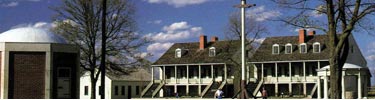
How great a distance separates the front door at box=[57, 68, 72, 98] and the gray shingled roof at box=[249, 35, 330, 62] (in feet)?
129

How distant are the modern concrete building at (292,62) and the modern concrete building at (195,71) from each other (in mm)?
3119

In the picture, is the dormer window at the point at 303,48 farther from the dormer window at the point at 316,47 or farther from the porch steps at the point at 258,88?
the porch steps at the point at 258,88

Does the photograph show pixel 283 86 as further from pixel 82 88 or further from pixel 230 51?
pixel 82 88

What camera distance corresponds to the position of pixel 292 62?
2640 inches

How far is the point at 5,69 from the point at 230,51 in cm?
4098

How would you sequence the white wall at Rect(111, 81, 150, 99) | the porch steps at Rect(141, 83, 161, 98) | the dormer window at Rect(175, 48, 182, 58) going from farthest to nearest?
the dormer window at Rect(175, 48, 182, 58) < the white wall at Rect(111, 81, 150, 99) < the porch steps at Rect(141, 83, 161, 98)

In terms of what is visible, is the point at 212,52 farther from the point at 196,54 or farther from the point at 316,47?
the point at 316,47

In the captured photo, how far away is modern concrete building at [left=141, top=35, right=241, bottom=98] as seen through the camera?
225ft

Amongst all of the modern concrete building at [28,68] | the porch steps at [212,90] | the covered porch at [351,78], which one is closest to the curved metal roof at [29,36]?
the modern concrete building at [28,68]

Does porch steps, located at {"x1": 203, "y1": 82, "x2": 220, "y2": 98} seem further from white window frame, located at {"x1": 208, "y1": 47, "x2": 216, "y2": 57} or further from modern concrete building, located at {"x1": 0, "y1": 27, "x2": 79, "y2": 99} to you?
modern concrete building, located at {"x1": 0, "y1": 27, "x2": 79, "y2": 99}

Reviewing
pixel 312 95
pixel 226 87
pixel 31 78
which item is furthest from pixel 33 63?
pixel 226 87

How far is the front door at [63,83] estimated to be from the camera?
29.0 m

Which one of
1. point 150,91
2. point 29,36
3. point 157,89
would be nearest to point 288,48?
point 157,89

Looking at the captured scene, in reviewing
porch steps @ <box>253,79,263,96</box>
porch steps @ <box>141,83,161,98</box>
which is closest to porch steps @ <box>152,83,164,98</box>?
porch steps @ <box>141,83,161,98</box>
